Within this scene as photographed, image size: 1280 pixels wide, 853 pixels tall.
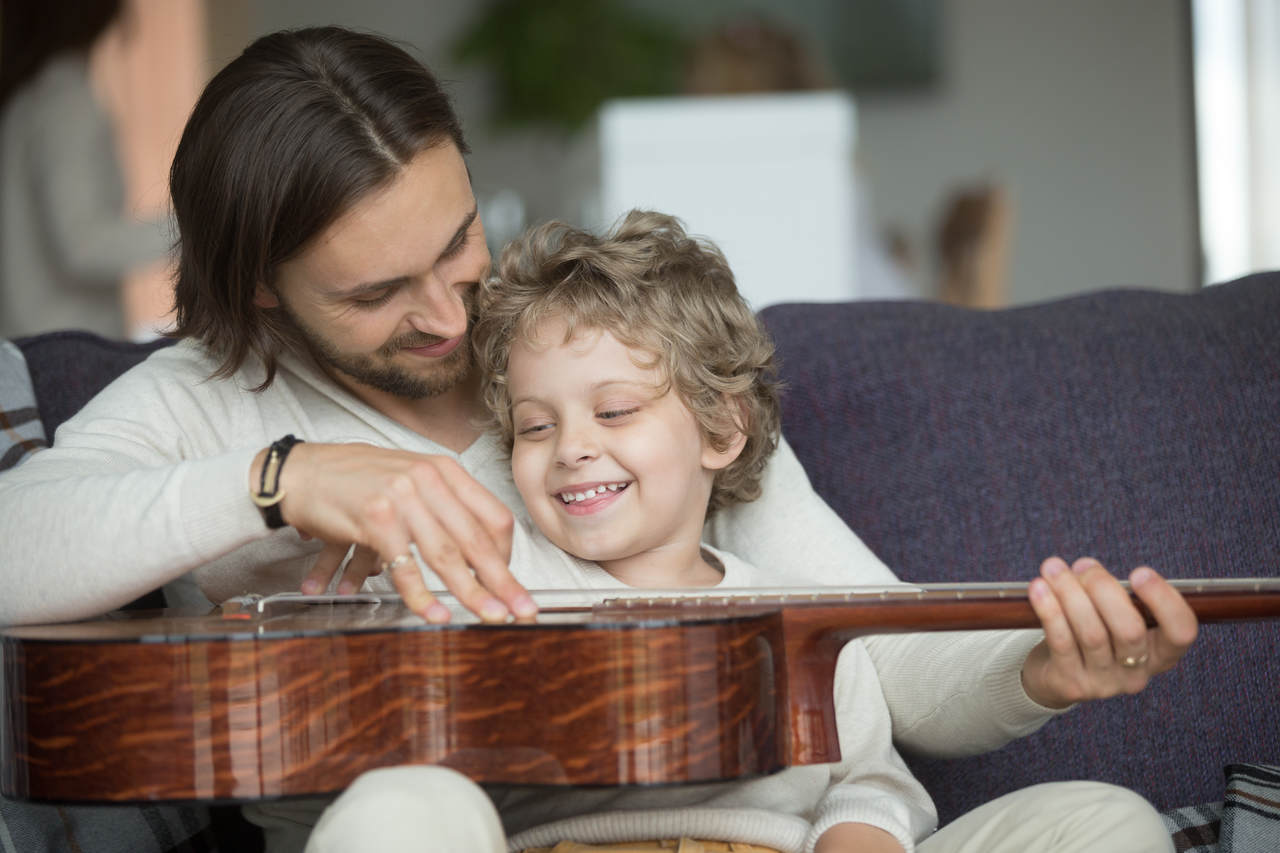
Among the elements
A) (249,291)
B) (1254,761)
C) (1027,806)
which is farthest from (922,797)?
(249,291)

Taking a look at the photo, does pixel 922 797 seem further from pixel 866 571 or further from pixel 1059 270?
pixel 1059 270

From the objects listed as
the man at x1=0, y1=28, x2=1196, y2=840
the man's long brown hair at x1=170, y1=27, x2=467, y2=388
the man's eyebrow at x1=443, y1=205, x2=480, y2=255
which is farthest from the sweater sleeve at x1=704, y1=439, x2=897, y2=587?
the man's long brown hair at x1=170, y1=27, x2=467, y2=388

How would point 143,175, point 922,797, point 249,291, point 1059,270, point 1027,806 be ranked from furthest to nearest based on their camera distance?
1. point 1059,270
2. point 143,175
3. point 249,291
4. point 922,797
5. point 1027,806

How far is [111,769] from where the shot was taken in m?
1.03

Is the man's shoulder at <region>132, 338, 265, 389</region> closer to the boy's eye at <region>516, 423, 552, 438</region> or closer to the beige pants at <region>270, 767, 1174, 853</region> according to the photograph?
the boy's eye at <region>516, 423, 552, 438</region>

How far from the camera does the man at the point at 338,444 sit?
3.67ft

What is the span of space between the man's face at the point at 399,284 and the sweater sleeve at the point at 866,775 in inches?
22.2

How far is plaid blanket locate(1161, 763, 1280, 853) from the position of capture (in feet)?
4.35

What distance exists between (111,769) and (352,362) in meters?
0.58

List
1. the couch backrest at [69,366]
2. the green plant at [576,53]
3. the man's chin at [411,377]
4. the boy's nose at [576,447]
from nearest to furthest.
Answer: the boy's nose at [576,447], the man's chin at [411,377], the couch backrest at [69,366], the green plant at [576,53]

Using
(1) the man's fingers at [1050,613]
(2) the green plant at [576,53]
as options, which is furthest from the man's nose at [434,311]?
(2) the green plant at [576,53]

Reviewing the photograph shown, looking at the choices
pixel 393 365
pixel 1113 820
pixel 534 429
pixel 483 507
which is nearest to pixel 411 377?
pixel 393 365

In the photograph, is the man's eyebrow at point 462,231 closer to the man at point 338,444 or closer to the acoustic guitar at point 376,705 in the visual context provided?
the man at point 338,444

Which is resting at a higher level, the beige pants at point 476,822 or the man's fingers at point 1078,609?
the man's fingers at point 1078,609
